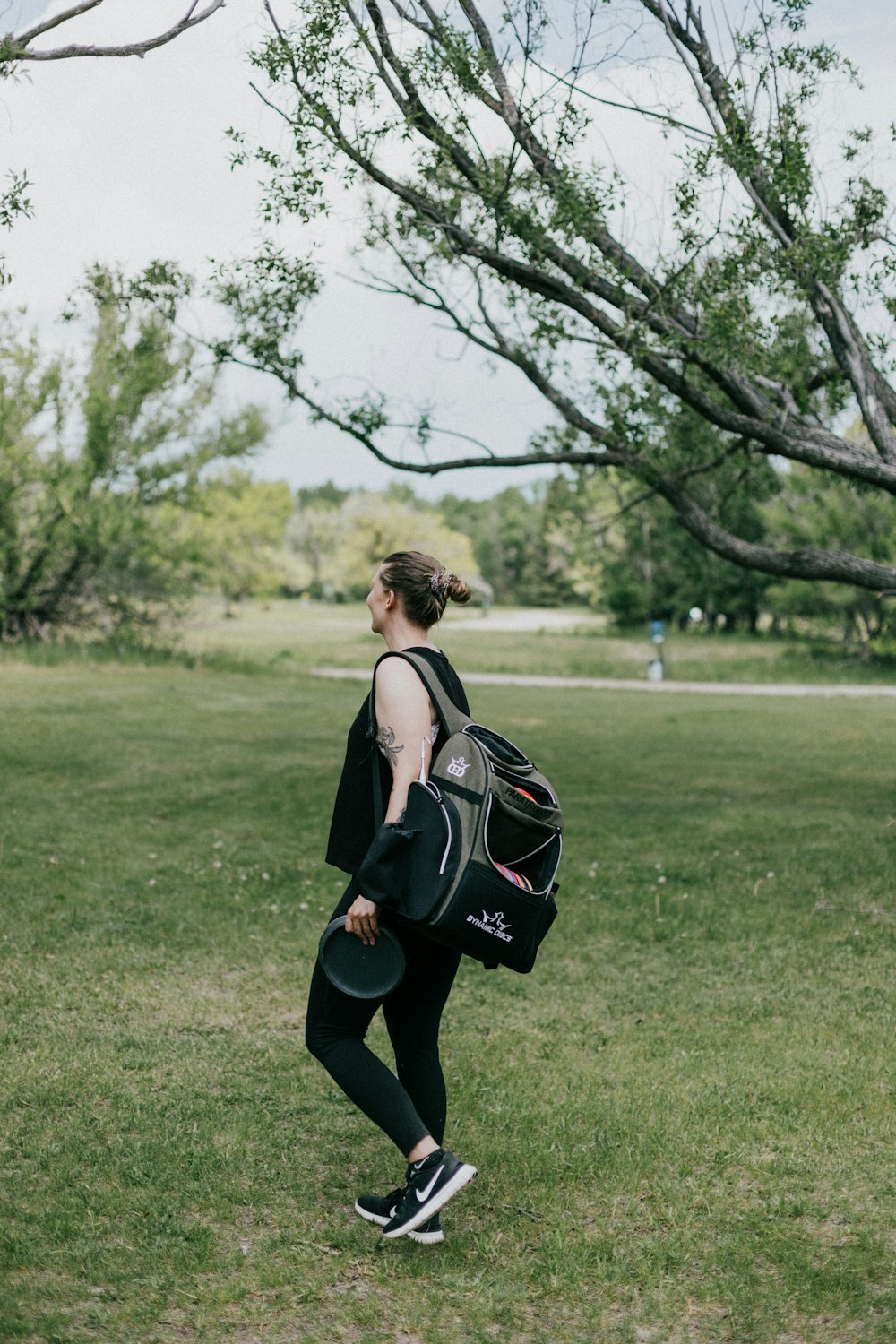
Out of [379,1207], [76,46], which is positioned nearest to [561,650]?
[76,46]

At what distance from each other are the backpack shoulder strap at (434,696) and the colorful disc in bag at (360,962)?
0.60m

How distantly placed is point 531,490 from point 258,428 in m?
98.5

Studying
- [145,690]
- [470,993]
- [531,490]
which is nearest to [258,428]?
[145,690]

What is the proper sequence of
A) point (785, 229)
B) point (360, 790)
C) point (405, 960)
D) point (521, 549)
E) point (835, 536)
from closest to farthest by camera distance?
point (405, 960)
point (360, 790)
point (785, 229)
point (835, 536)
point (521, 549)

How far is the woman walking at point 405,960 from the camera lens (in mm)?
3615

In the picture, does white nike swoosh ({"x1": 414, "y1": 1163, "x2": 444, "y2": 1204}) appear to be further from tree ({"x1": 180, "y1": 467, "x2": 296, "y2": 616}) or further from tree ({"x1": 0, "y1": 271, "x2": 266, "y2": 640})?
tree ({"x1": 180, "y1": 467, "x2": 296, "y2": 616})

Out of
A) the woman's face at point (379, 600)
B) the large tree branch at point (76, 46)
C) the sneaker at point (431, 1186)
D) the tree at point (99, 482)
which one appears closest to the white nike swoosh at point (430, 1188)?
the sneaker at point (431, 1186)

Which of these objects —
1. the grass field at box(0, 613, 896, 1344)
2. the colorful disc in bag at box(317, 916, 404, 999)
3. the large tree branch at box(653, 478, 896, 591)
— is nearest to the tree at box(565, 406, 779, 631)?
the large tree branch at box(653, 478, 896, 591)

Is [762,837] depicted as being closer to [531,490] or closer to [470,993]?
[470,993]

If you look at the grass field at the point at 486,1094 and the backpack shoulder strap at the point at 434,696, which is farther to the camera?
the backpack shoulder strap at the point at 434,696

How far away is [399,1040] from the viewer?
391 centimetres

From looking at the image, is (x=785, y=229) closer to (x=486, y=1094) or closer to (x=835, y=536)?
(x=486, y=1094)

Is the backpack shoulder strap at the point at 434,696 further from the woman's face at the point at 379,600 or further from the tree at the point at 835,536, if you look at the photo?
the tree at the point at 835,536

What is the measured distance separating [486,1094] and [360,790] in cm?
197
